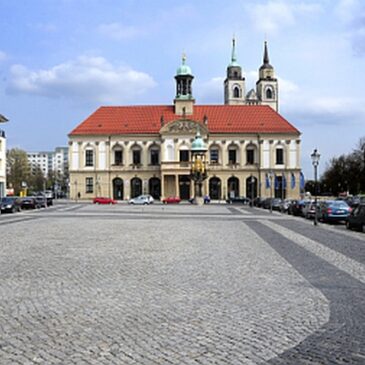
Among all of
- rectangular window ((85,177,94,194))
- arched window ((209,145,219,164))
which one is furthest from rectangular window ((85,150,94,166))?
arched window ((209,145,219,164))

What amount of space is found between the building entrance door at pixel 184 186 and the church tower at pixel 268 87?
44.4 metres

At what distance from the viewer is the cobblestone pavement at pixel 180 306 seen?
6473 millimetres

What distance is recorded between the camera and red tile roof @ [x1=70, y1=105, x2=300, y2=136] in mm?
98438

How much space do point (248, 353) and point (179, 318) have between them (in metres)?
1.86

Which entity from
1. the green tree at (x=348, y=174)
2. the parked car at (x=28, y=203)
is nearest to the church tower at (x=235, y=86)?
the green tree at (x=348, y=174)

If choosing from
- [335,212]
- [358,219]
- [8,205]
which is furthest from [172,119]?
[358,219]

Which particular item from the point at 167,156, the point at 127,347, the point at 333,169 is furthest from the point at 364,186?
the point at 127,347

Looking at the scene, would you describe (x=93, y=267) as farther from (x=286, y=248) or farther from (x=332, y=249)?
(x=332, y=249)

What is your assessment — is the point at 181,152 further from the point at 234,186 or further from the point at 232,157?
the point at 234,186

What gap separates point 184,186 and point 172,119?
12516 millimetres

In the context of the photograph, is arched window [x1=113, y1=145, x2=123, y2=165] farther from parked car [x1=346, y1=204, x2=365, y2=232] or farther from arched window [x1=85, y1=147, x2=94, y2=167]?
parked car [x1=346, y1=204, x2=365, y2=232]

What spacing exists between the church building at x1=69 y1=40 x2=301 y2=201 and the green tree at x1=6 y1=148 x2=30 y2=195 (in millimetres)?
17597

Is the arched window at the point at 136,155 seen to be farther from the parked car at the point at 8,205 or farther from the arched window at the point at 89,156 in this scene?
the parked car at the point at 8,205

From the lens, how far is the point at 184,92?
10088 cm
